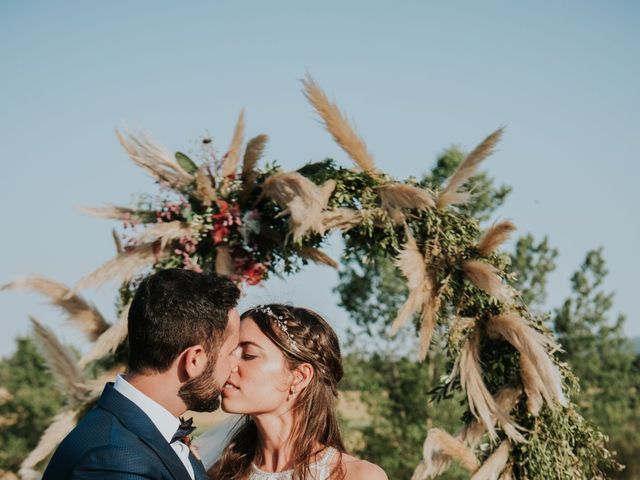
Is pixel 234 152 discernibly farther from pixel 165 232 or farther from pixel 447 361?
pixel 447 361

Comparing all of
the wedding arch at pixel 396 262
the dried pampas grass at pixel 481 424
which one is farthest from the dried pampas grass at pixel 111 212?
the dried pampas grass at pixel 481 424

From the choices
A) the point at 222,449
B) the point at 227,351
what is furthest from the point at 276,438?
the point at 227,351

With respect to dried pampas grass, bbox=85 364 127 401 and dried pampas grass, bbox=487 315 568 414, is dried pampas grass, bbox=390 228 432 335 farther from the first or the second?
dried pampas grass, bbox=85 364 127 401

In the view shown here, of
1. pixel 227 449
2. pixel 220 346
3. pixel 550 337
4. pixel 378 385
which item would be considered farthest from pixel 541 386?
pixel 378 385

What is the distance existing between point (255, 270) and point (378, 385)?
7.36m

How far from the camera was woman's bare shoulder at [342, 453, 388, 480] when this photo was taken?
155 inches

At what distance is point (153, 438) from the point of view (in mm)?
2887

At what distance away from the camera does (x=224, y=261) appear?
612 cm

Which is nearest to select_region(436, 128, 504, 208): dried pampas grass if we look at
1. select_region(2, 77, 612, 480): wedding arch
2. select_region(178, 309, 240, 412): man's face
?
select_region(2, 77, 612, 480): wedding arch

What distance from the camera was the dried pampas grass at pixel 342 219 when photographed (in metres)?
5.68

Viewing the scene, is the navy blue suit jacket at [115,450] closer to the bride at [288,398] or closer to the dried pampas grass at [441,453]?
the bride at [288,398]

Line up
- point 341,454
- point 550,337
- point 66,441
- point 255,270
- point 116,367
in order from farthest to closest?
point 116,367
point 255,270
point 550,337
point 341,454
point 66,441

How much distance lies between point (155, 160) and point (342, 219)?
1.64 m

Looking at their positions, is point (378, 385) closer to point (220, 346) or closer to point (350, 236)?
point (350, 236)
